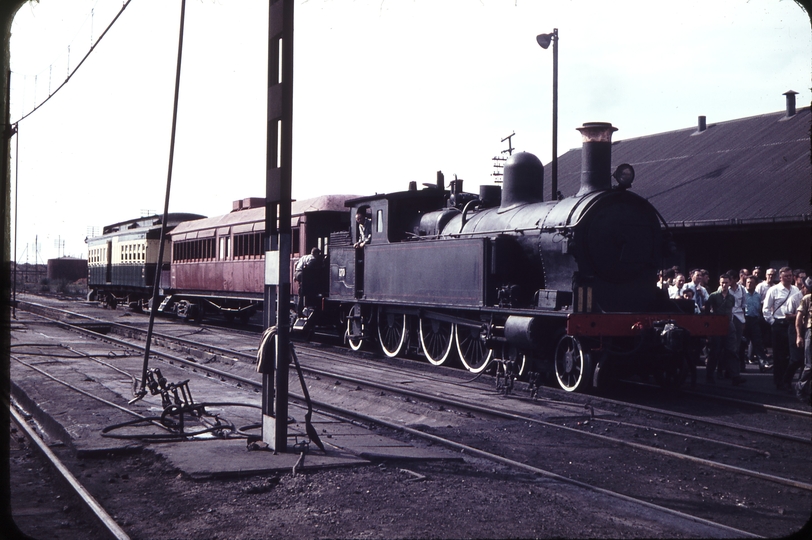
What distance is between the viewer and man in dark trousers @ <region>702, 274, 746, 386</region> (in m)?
11.2

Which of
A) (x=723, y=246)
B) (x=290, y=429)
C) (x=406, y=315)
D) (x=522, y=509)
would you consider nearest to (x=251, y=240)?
(x=406, y=315)

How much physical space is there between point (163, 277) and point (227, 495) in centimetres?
2296


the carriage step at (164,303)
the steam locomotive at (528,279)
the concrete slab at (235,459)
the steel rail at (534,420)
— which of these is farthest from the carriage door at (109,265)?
the concrete slab at (235,459)

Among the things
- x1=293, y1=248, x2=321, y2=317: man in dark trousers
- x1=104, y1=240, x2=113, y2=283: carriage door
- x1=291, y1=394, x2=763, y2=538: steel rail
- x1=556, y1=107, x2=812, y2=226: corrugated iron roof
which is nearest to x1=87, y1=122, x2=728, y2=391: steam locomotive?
x1=293, y1=248, x2=321, y2=317: man in dark trousers

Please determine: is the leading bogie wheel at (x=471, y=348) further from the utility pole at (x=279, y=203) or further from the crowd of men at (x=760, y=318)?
the utility pole at (x=279, y=203)

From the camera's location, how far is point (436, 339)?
13.5 metres

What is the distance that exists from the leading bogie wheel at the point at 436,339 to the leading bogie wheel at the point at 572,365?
2482 millimetres

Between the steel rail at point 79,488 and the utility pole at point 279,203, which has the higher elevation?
the utility pole at point 279,203

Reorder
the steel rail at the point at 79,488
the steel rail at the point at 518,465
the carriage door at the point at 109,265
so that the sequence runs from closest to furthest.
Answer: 1. the steel rail at the point at 79,488
2. the steel rail at the point at 518,465
3. the carriage door at the point at 109,265

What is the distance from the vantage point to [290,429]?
7.26 meters

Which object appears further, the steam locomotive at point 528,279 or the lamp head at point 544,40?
the lamp head at point 544,40

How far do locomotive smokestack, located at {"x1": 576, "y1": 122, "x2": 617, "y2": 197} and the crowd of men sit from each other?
233cm

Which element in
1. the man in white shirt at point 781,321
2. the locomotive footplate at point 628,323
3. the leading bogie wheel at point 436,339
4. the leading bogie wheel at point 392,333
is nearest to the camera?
the locomotive footplate at point 628,323

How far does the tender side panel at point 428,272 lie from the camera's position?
461 inches
